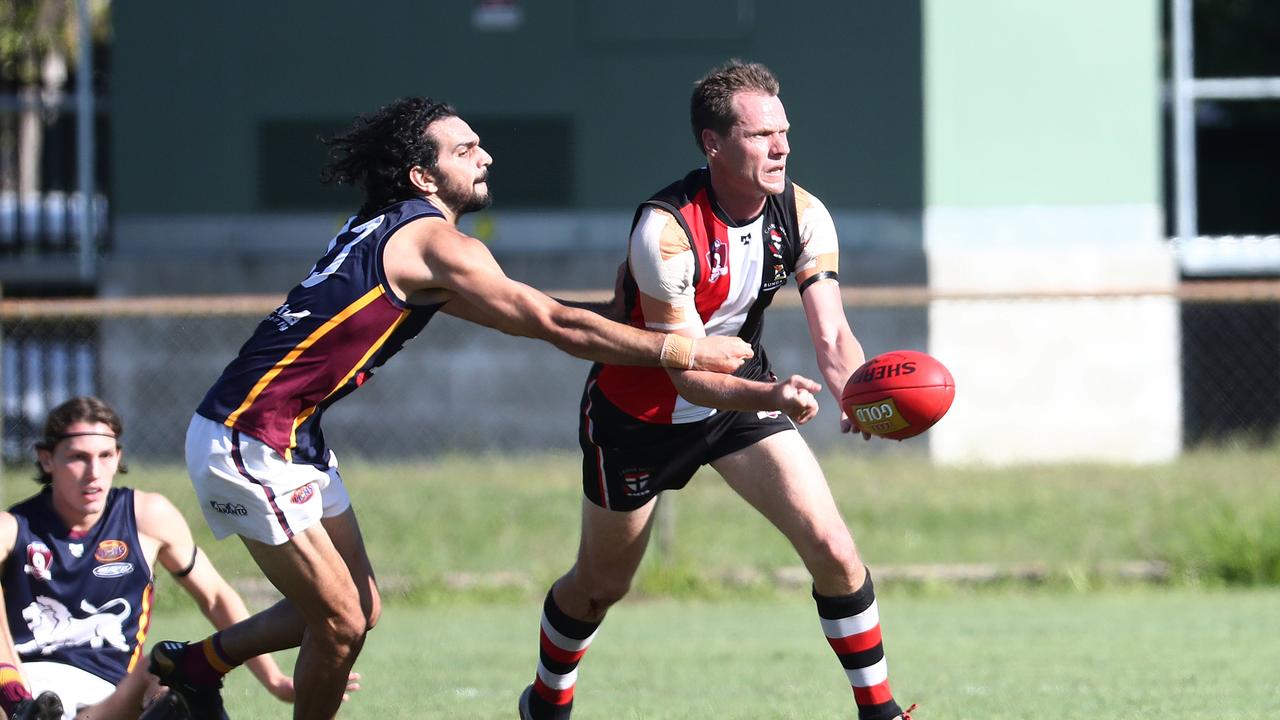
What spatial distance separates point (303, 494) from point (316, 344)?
18.9 inches

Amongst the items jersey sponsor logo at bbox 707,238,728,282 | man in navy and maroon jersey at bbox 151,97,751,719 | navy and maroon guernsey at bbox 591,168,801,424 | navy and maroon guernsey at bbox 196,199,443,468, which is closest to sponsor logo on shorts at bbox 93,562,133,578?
man in navy and maroon jersey at bbox 151,97,751,719

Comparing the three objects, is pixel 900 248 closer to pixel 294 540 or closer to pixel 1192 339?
pixel 1192 339

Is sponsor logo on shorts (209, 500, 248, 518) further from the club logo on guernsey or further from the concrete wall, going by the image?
the concrete wall

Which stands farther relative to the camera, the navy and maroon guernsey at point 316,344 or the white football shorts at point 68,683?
the white football shorts at point 68,683

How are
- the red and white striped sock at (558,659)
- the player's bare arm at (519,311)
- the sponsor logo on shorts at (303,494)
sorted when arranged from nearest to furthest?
the player's bare arm at (519,311), the sponsor logo on shorts at (303,494), the red and white striped sock at (558,659)

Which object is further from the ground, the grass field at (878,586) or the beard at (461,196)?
the beard at (461,196)

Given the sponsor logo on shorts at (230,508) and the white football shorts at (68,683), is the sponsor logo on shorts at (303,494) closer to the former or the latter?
the sponsor logo on shorts at (230,508)

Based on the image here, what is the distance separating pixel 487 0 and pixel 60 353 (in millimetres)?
5361

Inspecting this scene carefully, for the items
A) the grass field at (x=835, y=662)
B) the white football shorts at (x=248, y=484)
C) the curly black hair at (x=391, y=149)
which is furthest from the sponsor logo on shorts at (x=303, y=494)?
the grass field at (x=835, y=662)

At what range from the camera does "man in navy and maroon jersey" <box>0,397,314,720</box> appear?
5391 mm

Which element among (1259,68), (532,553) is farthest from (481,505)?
(1259,68)

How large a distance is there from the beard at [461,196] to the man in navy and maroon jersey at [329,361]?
0.09m

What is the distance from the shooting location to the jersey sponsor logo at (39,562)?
17.7 feet

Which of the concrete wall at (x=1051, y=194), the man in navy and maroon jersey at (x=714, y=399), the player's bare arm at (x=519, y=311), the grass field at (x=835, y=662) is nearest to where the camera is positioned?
the player's bare arm at (x=519, y=311)
